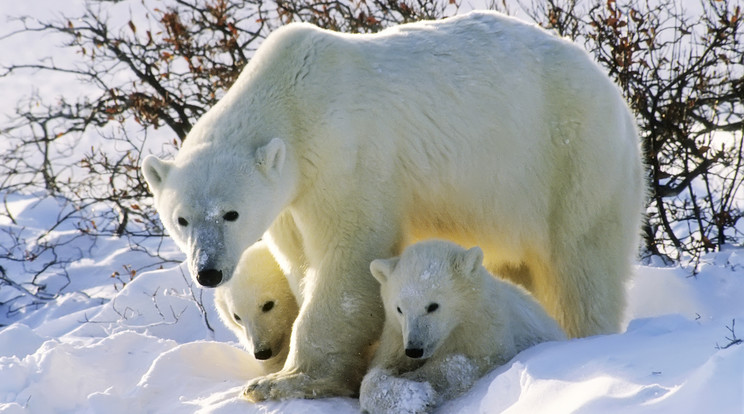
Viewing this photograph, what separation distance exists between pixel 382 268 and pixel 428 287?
0.82 feet

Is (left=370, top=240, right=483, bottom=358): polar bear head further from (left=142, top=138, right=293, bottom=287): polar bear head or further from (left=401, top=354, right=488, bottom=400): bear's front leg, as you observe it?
(left=142, top=138, right=293, bottom=287): polar bear head

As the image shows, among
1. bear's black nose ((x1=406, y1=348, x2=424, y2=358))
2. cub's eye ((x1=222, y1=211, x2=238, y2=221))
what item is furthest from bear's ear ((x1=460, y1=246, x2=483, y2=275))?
cub's eye ((x1=222, y1=211, x2=238, y2=221))

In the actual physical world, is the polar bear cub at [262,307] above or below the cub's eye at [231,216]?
below

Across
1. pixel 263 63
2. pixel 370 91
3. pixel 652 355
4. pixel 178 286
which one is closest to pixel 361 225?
pixel 370 91

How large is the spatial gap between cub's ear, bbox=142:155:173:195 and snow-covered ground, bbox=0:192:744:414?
1037 mm

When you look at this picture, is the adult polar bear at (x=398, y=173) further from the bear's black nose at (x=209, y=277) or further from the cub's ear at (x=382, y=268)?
the cub's ear at (x=382, y=268)

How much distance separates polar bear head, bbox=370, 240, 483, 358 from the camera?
366 cm

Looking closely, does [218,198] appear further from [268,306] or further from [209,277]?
[268,306]

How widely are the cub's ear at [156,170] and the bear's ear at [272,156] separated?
1.41 feet

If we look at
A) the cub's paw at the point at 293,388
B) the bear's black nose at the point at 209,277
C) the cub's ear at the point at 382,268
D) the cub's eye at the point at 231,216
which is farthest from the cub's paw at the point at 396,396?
the cub's eye at the point at 231,216

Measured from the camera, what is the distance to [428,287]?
376cm

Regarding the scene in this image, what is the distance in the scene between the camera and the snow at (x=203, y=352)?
8.45 feet

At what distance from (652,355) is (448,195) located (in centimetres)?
189

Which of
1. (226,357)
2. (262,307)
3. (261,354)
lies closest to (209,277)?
(261,354)
